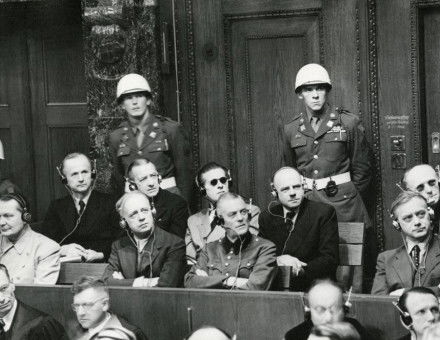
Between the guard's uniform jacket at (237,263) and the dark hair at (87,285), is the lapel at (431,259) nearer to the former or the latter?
the guard's uniform jacket at (237,263)

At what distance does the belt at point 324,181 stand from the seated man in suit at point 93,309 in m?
1.97

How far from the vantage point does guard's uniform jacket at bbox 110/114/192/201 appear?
24.6 feet

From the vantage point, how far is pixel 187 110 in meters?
8.19

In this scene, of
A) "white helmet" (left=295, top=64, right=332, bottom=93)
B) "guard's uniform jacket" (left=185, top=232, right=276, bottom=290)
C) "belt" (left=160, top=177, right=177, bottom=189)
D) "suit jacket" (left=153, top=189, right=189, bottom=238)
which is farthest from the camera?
"belt" (left=160, top=177, right=177, bottom=189)

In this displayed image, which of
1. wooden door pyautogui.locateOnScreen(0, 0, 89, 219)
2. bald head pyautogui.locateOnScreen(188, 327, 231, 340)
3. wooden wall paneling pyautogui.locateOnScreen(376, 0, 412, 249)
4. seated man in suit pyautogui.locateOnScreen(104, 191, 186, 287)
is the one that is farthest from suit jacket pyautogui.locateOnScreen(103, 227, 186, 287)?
wooden door pyautogui.locateOnScreen(0, 0, 89, 219)

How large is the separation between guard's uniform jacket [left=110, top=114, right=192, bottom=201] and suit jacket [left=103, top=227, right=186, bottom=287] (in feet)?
3.42

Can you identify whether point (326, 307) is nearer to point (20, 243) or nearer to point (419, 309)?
point (419, 309)

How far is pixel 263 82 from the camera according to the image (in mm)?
8016

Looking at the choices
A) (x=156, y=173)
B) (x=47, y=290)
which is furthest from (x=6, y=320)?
(x=156, y=173)

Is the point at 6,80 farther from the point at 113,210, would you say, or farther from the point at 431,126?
the point at 431,126

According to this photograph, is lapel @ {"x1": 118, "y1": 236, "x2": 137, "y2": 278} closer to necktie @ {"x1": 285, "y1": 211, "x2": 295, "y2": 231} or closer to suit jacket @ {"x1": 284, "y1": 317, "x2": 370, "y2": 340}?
necktie @ {"x1": 285, "y1": 211, "x2": 295, "y2": 231}

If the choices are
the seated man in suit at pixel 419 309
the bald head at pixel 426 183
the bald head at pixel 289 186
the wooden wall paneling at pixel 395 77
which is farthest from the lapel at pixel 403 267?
the wooden wall paneling at pixel 395 77

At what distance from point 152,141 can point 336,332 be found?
11.1 ft

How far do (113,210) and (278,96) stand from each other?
166 centimetres
